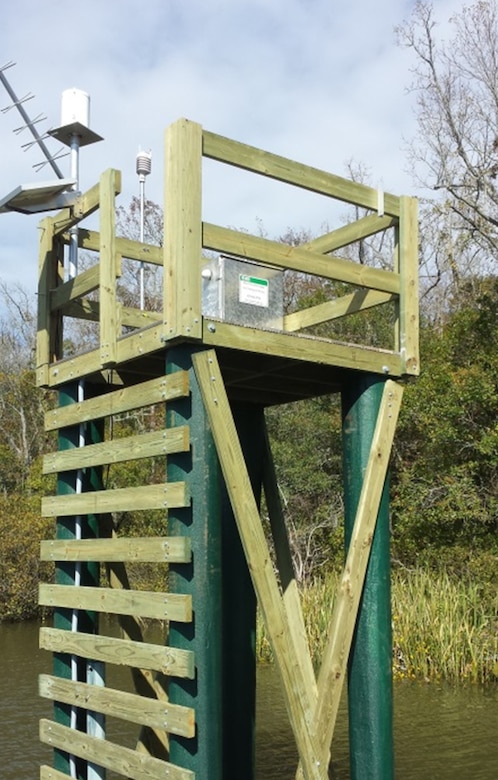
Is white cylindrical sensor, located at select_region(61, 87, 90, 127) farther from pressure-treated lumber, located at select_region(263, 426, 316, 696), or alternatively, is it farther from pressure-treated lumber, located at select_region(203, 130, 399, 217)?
pressure-treated lumber, located at select_region(263, 426, 316, 696)

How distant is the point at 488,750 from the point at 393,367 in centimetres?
495

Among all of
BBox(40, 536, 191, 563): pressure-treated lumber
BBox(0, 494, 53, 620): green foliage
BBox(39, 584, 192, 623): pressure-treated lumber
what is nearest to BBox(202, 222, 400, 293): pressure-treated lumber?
BBox(40, 536, 191, 563): pressure-treated lumber

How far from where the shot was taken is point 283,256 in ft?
16.2

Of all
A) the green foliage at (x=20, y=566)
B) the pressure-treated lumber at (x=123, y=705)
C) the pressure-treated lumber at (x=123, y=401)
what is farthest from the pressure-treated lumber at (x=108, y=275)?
the green foliage at (x=20, y=566)

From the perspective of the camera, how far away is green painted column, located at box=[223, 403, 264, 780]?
5.70m

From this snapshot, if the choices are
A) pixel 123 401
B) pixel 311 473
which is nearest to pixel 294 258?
pixel 123 401

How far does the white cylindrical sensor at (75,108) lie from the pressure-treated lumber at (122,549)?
2611mm

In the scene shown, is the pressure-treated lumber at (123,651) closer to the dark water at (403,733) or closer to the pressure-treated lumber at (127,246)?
the pressure-treated lumber at (127,246)

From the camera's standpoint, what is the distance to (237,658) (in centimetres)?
584

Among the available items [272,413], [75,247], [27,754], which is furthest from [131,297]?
[75,247]

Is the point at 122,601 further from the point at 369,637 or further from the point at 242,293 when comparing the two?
the point at 242,293

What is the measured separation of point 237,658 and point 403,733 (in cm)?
424

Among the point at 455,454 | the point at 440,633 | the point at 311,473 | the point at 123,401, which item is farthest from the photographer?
the point at 311,473

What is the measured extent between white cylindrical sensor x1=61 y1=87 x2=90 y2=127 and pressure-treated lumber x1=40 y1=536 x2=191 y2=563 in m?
2.61
